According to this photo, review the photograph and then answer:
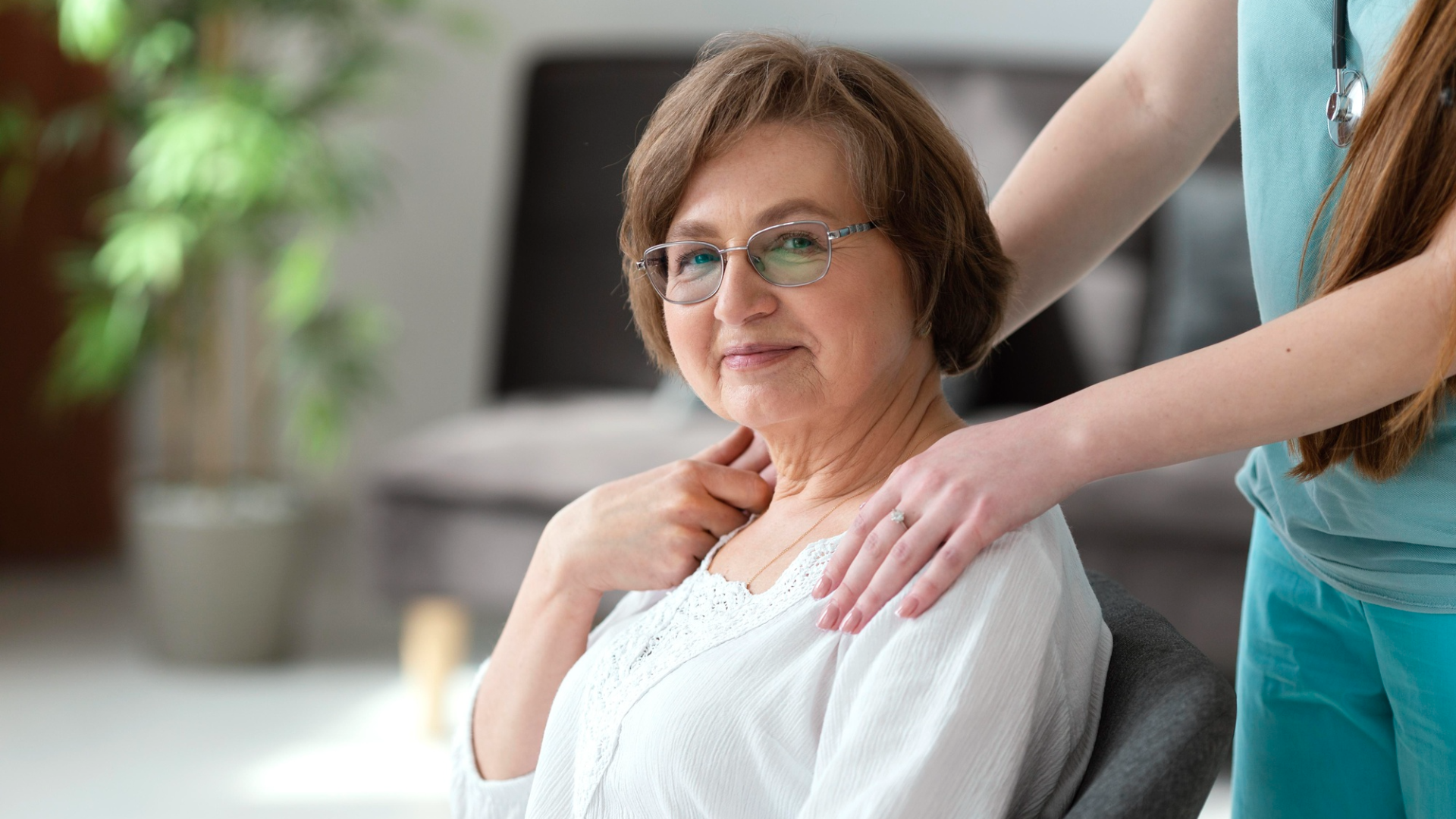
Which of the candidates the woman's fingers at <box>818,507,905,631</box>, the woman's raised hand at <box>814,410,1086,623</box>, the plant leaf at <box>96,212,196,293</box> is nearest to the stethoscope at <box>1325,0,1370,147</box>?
the woman's raised hand at <box>814,410,1086,623</box>

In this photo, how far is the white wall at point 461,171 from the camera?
4.12m

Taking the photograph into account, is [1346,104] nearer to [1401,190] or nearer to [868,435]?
[1401,190]

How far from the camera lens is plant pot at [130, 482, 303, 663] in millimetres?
3400

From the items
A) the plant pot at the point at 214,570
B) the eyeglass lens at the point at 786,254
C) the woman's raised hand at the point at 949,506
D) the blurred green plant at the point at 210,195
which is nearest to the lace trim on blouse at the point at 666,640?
the woman's raised hand at the point at 949,506

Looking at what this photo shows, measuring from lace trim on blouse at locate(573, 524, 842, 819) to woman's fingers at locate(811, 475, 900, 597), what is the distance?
62 millimetres

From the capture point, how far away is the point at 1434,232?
84 centimetres

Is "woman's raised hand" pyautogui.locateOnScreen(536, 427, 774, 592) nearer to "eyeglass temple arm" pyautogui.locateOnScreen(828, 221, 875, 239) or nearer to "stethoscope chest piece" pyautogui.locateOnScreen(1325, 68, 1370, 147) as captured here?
"eyeglass temple arm" pyautogui.locateOnScreen(828, 221, 875, 239)

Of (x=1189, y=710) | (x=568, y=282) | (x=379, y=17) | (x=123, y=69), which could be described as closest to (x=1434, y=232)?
(x=1189, y=710)

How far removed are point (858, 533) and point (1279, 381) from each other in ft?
0.94

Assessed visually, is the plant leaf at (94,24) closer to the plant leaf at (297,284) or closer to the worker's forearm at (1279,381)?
the plant leaf at (297,284)

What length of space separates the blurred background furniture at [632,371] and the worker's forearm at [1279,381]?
1489 millimetres

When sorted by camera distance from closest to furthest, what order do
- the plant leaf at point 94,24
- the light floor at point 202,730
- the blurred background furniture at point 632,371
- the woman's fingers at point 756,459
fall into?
1. the woman's fingers at point 756,459
2. the blurred background furniture at point 632,371
3. the light floor at point 202,730
4. the plant leaf at point 94,24

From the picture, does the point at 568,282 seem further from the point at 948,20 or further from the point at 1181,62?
the point at 1181,62

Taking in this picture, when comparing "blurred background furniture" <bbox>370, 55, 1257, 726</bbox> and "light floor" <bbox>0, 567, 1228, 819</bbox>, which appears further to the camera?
"light floor" <bbox>0, 567, 1228, 819</bbox>
